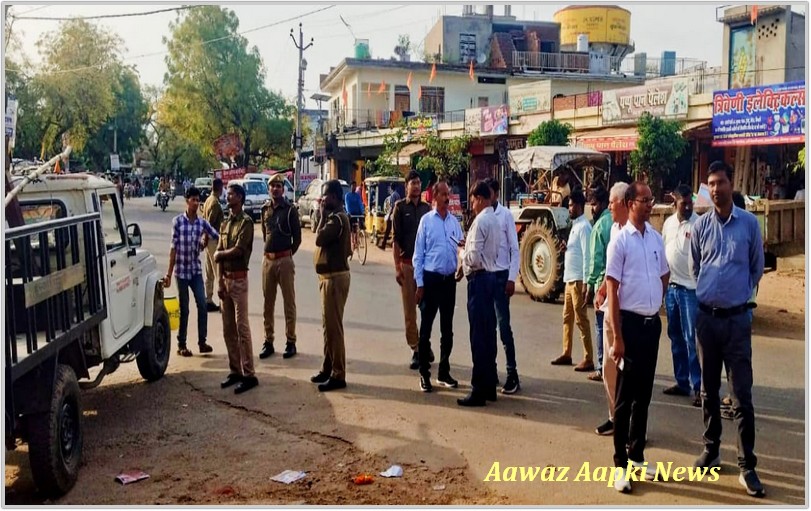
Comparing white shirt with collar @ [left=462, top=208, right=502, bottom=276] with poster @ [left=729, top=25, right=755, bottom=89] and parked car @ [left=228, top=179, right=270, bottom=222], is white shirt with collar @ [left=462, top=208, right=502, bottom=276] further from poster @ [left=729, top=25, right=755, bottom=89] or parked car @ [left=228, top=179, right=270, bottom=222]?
parked car @ [left=228, top=179, right=270, bottom=222]

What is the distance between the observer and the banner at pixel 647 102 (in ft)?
63.9

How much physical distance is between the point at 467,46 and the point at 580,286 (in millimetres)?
38711

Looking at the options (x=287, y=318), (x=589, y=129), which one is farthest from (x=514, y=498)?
(x=589, y=129)

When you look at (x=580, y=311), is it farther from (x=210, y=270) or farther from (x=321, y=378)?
(x=210, y=270)

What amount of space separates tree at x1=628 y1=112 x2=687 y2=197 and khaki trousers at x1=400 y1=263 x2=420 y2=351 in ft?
41.5

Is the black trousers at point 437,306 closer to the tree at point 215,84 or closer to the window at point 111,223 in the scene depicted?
the window at point 111,223

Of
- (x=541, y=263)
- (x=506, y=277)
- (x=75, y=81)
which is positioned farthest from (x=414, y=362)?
(x=75, y=81)

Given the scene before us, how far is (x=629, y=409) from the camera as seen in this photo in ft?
16.2

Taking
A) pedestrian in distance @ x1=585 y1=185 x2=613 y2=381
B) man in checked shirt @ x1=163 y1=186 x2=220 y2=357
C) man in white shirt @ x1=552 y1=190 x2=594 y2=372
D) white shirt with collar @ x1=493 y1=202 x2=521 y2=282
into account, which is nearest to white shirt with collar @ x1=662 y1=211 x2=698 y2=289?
pedestrian in distance @ x1=585 y1=185 x2=613 y2=381

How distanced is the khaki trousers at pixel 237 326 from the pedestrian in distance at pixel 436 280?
153cm

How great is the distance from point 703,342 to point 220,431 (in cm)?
344

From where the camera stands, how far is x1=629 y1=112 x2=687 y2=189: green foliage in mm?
18875

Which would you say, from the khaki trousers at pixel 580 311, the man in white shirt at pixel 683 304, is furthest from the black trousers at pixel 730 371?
the khaki trousers at pixel 580 311

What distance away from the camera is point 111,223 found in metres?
6.88
